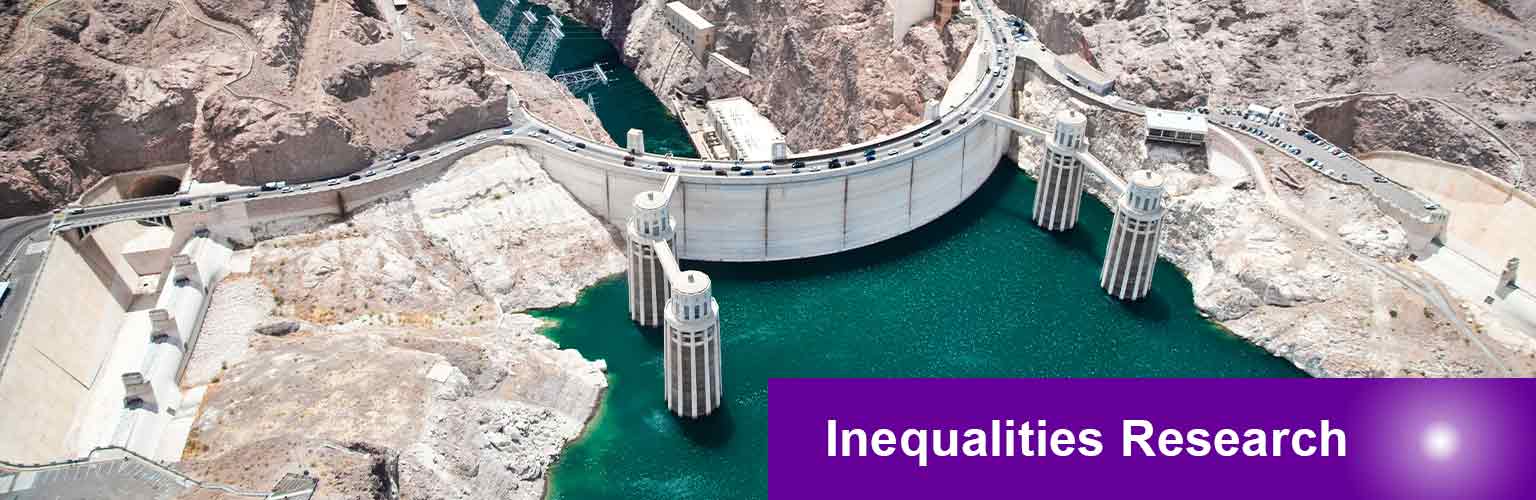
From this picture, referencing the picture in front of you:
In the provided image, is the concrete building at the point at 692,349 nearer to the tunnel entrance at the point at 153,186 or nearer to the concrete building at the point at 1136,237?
the concrete building at the point at 1136,237

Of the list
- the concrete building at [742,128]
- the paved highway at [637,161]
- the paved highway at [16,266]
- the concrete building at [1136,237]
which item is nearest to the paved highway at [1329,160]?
the concrete building at [1136,237]

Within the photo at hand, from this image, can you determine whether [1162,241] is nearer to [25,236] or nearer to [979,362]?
[979,362]

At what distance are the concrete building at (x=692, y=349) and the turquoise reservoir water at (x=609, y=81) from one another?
185ft

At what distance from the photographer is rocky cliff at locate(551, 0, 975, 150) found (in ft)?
485

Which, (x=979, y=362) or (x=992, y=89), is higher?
(x=992, y=89)

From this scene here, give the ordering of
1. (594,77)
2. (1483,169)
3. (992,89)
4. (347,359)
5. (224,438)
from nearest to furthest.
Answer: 1. (224,438)
2. (347,359)
3. (1483,169)
4. (992,89)
5. (594,77)

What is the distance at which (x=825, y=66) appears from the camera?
152250 millimetres

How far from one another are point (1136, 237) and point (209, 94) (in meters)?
92.1

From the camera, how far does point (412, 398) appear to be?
95.8m

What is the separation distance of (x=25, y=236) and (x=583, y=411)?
178 feet

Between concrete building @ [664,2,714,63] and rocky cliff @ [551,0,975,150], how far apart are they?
3.83 ft

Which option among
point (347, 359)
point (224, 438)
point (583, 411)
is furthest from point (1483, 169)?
point (224, 438)

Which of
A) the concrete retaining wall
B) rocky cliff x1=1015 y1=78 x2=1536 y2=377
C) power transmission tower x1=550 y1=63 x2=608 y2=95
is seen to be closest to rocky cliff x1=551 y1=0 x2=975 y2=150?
power transmission tower x1=550 y1=63 x2=608 y2=95

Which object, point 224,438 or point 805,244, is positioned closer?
point 224,438
